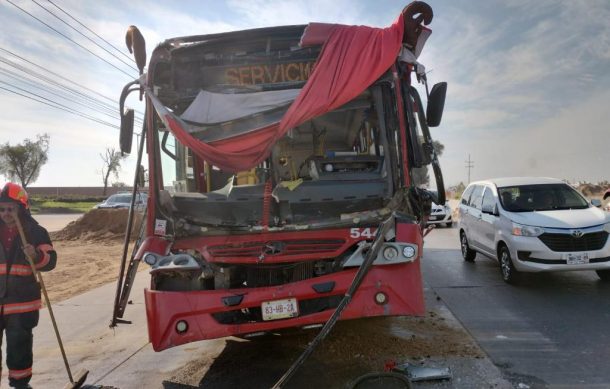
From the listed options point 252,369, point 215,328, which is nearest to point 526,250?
point 252,369

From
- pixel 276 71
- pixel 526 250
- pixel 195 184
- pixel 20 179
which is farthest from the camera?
pixel 20 179

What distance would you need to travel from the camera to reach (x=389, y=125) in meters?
4.73

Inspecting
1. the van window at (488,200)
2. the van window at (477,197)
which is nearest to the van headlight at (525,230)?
the van window at (488,200)

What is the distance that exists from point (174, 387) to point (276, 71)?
319 centimetres

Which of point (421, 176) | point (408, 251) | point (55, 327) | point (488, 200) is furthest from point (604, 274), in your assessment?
point (55, 327)

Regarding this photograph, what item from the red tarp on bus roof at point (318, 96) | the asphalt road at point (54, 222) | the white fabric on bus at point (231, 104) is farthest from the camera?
the asphalt road at point (54, 222)

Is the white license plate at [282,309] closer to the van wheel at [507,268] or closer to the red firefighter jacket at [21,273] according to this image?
the red firefighter jacket at [21,273]

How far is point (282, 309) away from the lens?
4137mm

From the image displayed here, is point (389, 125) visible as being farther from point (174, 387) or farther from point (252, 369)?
point (174, 387)

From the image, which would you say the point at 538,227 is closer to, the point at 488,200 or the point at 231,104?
the point at 488,200

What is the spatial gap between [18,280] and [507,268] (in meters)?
7.02

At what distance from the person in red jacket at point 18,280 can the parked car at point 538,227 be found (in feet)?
21.6

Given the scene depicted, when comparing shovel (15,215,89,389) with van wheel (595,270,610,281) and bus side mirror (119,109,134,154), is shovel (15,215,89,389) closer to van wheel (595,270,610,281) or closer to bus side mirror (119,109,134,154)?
bus side mirror (119,109,134,154)

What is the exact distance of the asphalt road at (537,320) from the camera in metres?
4.31
